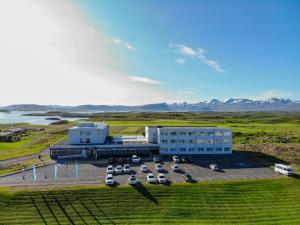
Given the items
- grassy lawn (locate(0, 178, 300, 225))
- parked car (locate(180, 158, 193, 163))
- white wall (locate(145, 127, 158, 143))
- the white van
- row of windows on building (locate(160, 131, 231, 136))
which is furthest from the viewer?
white wall (locate(145, 127, 158, 143))

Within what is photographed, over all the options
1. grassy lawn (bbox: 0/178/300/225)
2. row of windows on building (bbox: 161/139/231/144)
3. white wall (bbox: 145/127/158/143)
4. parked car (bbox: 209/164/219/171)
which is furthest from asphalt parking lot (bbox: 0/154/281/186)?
white wall (bbox: 145/127/158/143)

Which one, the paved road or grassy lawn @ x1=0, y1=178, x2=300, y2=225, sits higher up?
the paved road

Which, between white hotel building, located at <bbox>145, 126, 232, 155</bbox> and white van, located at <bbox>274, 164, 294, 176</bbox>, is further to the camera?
white hotel building, located at <bbox>145, 126, 232, 155</bbox>

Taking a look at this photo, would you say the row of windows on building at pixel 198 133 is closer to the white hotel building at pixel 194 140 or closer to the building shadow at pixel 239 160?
the white hotel building at pixel 194 140

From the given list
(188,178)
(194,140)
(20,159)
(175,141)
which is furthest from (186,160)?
(20,159)

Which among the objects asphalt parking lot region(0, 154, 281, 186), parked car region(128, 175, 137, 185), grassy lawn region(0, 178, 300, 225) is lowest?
grassy lawn region(0, 178, 300, 225)

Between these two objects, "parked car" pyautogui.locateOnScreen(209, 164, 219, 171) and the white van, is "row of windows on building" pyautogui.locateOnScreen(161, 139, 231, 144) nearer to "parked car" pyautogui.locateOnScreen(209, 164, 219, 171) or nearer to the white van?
"parked car" pyautogui.locateOnScreen(209, 164, 219, 171)

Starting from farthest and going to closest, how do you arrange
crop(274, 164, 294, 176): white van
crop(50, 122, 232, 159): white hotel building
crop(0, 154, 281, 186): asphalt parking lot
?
1. crop(50, 122, 232, 159): white hotel building
2. crop(274, 164, 294, 176): white van
3. crop(0, 154, 281, 186): asphalt parking lot

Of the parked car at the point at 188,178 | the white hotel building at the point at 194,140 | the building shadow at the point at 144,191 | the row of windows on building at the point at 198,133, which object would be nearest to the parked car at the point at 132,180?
the building shadow at the point at 144,191
